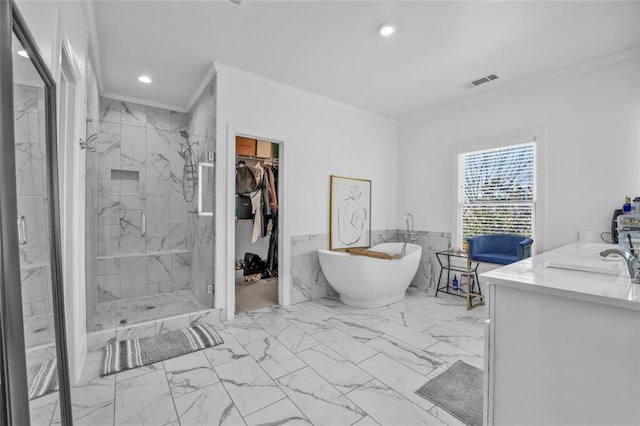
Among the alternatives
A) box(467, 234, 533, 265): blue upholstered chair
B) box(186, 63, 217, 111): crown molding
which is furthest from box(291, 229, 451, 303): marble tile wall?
box(186, 63, 217, 111): crown molding

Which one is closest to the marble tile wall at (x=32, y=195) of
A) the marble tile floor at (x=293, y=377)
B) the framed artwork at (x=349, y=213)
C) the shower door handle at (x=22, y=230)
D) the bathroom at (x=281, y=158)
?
the shower door handle at (x=22, y=230)

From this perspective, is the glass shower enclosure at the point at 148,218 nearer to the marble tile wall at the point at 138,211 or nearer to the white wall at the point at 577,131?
the marble tile wall at the point at 138,211

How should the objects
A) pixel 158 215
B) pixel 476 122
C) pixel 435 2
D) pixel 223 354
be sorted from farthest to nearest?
pixel 476 122 < pixel 158 215 < pixel 223 354 < pixel 435 2

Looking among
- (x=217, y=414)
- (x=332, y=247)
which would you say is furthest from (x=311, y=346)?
(x=332, y=247)

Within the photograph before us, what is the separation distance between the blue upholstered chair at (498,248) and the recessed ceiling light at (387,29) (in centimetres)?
240

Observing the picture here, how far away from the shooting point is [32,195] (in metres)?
1.03

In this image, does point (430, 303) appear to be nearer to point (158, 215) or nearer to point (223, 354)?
point (223, 354)

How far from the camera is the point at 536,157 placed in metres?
3.31

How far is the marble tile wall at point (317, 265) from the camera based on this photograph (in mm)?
3572

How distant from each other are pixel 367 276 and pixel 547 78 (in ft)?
9.69

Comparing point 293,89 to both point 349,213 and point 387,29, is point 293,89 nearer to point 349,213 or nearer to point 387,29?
point 387,29

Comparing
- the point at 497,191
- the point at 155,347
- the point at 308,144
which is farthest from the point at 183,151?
the point at 497,191

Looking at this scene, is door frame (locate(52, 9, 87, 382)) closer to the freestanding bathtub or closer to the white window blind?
the freestanding bathtub

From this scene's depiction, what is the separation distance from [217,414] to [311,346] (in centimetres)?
97
